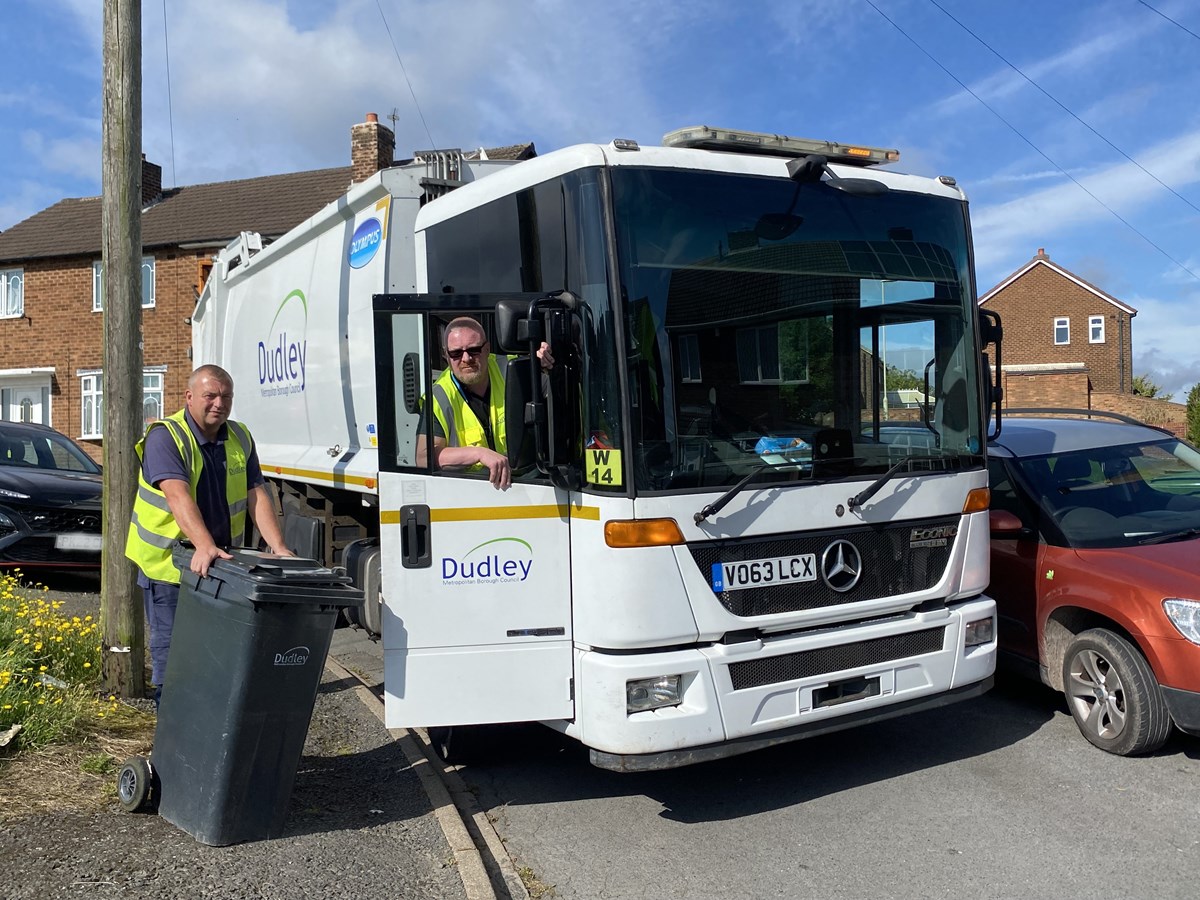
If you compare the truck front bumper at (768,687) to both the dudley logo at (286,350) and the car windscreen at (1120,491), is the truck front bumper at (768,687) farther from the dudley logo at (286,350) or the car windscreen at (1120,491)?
Result: the dudley logo at (286,350)

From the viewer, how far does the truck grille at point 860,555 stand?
14.0 feet

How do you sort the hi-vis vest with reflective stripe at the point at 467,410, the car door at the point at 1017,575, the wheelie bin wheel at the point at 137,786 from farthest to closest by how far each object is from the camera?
the car door at the point at 1017,575 < the hi-vis vest with reflective stripe at the point at 467,410 < the wheelie bin wheel at the point at 137,786

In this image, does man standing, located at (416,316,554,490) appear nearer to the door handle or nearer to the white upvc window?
the door handle

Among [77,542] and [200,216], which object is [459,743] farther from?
[200,216]

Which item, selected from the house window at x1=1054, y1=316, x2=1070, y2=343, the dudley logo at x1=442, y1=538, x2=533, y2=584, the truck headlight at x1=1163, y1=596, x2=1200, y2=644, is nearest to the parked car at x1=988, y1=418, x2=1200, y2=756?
the truck headlight at x1=1163, y1=596, x2=1200, y2=644

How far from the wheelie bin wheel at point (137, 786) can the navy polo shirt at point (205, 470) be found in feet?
3.27

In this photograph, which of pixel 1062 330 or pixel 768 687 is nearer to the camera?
pixel 768 687

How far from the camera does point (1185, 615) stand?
190 inches

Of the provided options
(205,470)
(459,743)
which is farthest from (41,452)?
(459,743)

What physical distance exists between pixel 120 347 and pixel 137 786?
2.47m

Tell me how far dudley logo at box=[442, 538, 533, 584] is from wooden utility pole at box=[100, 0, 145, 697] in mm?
2241

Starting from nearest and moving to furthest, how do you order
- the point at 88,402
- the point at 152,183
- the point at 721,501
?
the point at 721,501 → the point at 88,402 → the point at 152,183

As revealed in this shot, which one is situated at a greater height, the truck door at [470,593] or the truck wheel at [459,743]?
the truck door at [470,593]

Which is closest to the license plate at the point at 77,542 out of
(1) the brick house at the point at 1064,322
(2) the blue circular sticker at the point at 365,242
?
(2) the blue circular sticker at the point at 365,242
